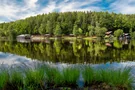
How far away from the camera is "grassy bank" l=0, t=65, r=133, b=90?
9227mm

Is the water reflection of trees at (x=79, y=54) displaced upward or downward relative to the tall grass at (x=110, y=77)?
downward

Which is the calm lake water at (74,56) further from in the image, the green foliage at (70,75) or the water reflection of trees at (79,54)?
the green foliage at (70,75)

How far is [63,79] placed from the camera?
982cm

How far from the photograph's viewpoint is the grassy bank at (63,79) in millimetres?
9227

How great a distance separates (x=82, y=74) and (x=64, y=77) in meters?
0.84

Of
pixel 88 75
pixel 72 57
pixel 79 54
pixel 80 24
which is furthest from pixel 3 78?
pixel 80 24

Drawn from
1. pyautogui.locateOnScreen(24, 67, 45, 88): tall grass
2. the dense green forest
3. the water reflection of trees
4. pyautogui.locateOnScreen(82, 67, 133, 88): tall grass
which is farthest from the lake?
the dense green forest

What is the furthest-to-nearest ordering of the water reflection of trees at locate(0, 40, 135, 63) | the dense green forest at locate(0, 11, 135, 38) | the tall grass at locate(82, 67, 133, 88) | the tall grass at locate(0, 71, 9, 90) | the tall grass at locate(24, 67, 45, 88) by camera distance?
the dense green forest at locate(0, 11, 135, 38)
the water reflection of trees at locate(0, 40, 135, 63)
the tall grass at locate(24, 67, 45, 88)
the tall grass at locate(82, 67, 133, 88)
the tall grass at locate(0, 71, 9, 90)

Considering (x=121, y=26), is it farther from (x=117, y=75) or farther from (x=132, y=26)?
(x=117, y=75)

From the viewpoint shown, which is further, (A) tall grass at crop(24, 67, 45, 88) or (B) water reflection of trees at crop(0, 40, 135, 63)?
(B) water reflection of trees at crop(0, 40, 135, 63)

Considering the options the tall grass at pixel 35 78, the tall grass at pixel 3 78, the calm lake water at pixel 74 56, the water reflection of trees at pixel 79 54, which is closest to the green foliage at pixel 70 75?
the tall grass at pixel 35 78

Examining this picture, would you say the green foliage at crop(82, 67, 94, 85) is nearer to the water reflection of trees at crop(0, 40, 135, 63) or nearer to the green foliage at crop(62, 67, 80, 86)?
the green foliage at crop(62, 67, 80, 86)

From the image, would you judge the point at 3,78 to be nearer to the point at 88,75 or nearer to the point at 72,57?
the point at 88,75

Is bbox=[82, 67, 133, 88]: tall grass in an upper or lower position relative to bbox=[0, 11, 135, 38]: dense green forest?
lower
